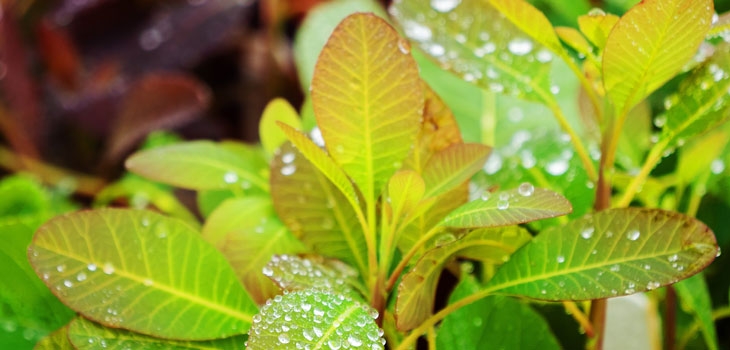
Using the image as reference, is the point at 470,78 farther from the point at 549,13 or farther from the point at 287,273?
the point at 549,13

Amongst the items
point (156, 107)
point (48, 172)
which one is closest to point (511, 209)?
point (156, 107)

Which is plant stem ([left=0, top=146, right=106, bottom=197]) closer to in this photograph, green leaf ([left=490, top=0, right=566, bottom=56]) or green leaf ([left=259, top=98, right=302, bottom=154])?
green leaf ([left=259, top=98, right=302, bottom=154])

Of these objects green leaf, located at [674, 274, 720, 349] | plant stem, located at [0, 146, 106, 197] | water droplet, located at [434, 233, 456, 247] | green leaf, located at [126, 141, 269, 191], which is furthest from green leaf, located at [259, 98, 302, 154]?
plant stem, located at [0, 146, 106, 197]

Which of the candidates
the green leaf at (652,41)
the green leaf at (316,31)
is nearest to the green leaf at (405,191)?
the green leaf at (652,41)

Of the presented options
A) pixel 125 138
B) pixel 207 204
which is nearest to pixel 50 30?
pixel 125 138

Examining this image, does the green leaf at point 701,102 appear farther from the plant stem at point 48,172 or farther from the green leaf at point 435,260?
the plant stem at point 48,172

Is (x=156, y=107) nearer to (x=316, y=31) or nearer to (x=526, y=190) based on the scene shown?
(x=316, y=31)
